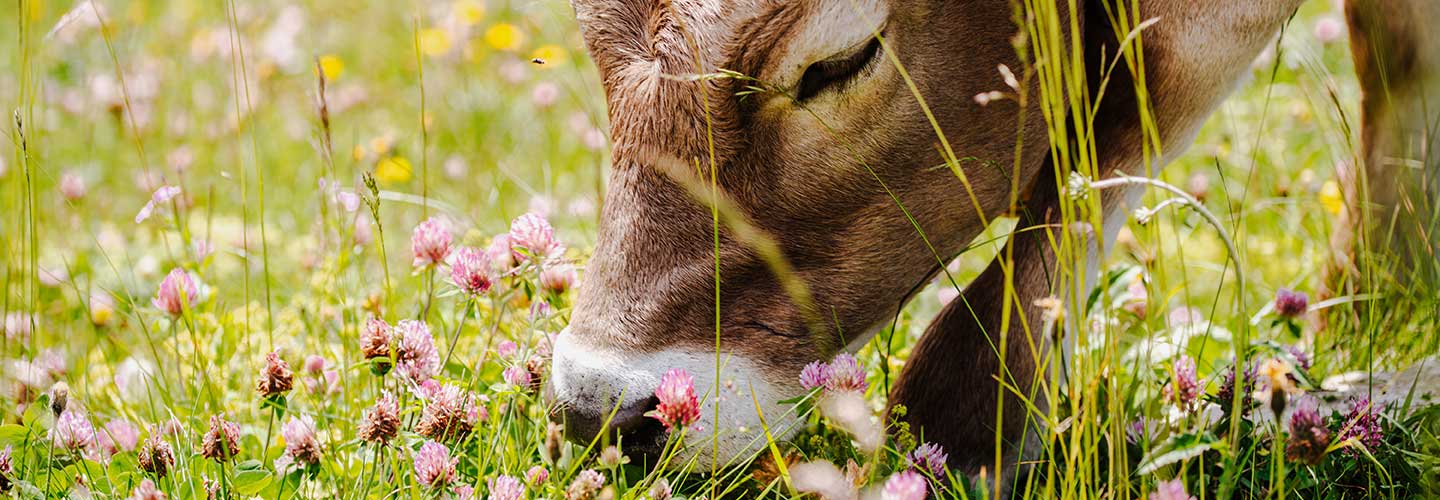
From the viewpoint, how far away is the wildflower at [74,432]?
7.11 feet

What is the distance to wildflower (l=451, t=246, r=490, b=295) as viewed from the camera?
2127mm

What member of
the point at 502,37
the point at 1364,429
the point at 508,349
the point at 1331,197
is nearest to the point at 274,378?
the point at 508,349

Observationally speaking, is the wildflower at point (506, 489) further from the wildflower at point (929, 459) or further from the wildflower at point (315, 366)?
the wildflower at point (315, 366)

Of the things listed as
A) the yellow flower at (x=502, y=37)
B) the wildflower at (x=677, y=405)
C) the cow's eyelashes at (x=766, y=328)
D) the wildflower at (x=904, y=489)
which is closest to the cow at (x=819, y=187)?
the cow's eyelashes at (x=766, y=328)

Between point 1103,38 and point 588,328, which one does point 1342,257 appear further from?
point 588,328

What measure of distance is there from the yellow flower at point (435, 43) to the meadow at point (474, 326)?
21mm

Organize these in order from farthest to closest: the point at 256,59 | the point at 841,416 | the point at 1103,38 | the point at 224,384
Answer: the point at 256,59 → the point at 224,384 → the point at 1103,38 → the point at 841,416

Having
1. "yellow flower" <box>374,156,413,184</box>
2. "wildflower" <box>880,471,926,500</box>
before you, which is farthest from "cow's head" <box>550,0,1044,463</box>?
"yellow flower" <box>374,156,413,184</box>

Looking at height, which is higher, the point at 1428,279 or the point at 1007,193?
the point at 1007,193

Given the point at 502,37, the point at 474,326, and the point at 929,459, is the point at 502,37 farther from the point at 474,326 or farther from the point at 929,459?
the point at 929,459

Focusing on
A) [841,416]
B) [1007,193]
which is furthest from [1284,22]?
[841,416]

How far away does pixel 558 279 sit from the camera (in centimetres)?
253

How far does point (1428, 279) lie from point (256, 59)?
447cm

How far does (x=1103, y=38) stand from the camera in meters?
2.30
